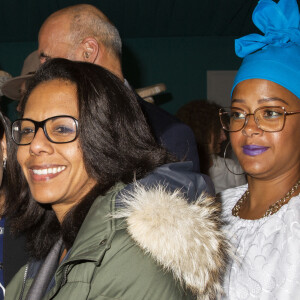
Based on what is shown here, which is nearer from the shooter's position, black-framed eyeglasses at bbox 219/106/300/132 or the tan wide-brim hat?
black-framed eyeglasses at bbox 219/106/300/132

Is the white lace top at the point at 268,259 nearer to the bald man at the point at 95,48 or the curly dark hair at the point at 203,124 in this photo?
the bald man at the point at 95,48

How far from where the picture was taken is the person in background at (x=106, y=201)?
910mm

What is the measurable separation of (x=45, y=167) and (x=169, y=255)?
1.58 ft

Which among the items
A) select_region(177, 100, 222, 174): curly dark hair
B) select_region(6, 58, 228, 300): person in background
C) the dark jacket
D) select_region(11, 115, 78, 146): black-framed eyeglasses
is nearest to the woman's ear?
select_region(6, 58, 228, 300): person in background

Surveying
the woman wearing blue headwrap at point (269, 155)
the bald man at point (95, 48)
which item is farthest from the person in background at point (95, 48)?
the woman wearing blue headwrap at point (269, 155)

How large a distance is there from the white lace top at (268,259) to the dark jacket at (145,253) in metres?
0.31

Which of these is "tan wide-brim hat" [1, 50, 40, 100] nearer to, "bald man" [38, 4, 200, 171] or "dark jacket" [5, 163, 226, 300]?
"bald man" [38, 4, 200, 171]

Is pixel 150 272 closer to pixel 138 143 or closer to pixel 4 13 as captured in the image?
pixel 138 143

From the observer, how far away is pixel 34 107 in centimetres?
118

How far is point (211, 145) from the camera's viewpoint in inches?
121

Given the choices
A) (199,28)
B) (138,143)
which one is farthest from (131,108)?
(199,28)

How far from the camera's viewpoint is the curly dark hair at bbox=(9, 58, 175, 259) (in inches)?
44.9

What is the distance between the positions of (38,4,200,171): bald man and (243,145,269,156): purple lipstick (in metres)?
0.54

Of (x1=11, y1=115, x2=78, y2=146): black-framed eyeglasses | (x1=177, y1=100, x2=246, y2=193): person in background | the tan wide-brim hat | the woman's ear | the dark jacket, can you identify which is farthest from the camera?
(x1=177, y1=100, x2=246, y2=193): person in background
